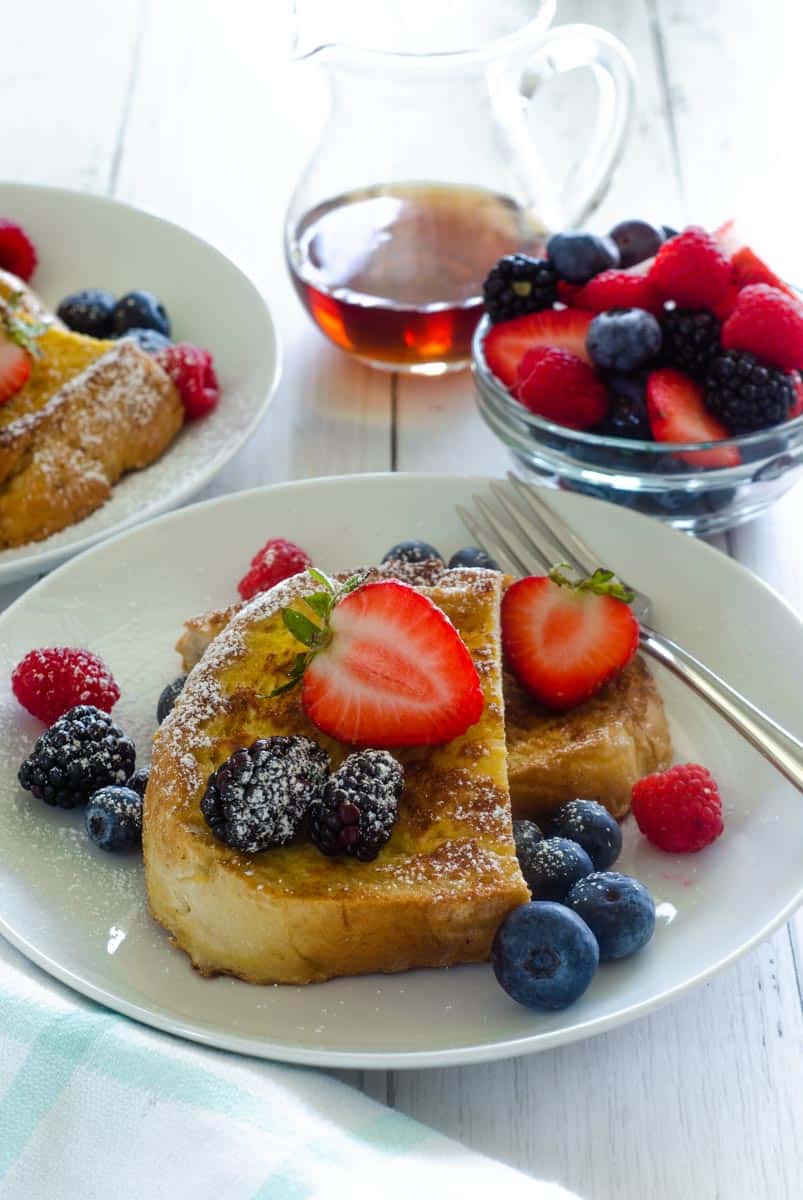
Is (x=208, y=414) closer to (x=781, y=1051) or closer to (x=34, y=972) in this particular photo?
(x=34, y=972)

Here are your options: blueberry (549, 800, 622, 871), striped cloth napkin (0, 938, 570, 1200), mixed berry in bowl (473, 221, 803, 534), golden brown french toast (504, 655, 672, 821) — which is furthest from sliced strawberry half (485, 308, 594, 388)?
striped cloth napkin (0, 938, 570, 1200)

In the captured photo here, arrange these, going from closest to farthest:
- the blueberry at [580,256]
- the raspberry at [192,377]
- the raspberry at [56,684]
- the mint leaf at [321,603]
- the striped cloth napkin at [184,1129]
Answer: the striped cloth napkin at [184,1129] → the mint leaf at [321,603] → the raspberry at [56,684] → the blueberry at [580,256] → the raspberry at [192,377]

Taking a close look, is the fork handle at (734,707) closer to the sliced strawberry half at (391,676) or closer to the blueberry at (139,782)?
the sliced strawberry half at (391,676)

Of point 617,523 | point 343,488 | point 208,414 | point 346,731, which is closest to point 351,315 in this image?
point 208,414

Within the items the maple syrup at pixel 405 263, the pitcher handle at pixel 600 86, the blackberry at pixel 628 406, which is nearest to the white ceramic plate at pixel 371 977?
the blackberry at pixel 628 406

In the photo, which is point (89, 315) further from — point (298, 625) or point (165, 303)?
point (298, 625)

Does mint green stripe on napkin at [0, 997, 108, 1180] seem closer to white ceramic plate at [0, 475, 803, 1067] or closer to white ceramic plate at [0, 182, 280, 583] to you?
white ceramic plate at [0, 475, 803, 1067]
